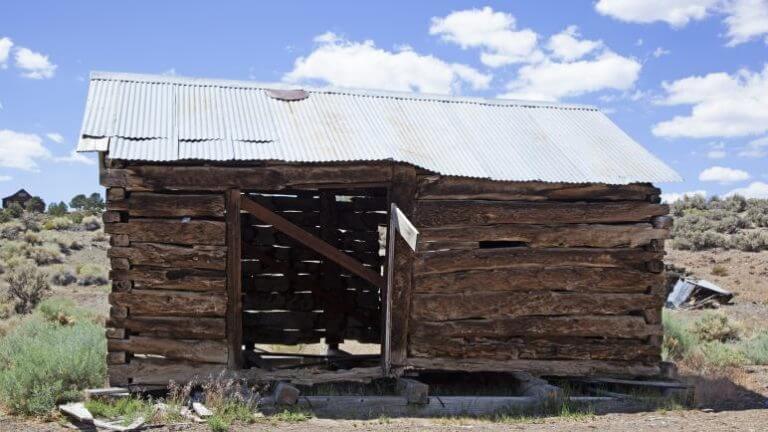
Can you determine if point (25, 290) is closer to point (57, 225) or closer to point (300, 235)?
point (300, 235)

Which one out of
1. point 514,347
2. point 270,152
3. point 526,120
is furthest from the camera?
point 526,120

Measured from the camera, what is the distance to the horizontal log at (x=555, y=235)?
813 cm

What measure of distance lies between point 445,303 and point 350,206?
284 cm

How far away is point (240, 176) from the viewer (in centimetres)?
760

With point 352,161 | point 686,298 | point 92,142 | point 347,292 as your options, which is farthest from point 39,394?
point 686,298

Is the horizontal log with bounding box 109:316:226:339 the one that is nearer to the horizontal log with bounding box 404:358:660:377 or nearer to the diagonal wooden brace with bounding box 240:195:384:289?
the diagonal wooden brace with bounding box 240:195:384:289

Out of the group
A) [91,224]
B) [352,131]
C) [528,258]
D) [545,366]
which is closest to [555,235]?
[528,258]

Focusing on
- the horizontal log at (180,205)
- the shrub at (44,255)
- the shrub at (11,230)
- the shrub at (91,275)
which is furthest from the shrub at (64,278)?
the horizontal log at (180,205)

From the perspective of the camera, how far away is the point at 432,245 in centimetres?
809

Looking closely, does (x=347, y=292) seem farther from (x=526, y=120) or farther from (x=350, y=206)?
(x=526, y=120)

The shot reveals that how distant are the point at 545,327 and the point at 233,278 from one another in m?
3.15

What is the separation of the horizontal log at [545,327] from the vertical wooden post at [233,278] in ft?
5.55

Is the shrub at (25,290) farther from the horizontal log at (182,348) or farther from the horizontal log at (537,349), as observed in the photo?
the horizontal log at (537,349)

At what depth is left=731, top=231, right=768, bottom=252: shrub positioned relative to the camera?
73.6 ft
